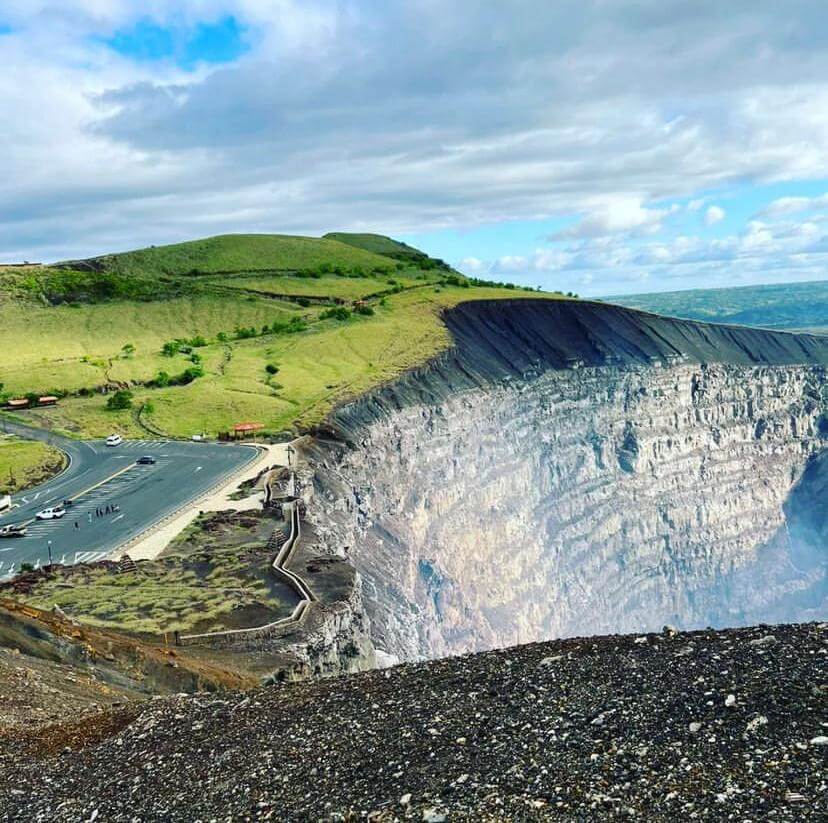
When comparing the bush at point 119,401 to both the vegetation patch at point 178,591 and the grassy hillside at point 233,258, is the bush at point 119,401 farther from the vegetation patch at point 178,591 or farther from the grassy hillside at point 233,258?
the grassy hillside at point 233,258

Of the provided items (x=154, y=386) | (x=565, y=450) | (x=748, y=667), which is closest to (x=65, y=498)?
(x=154, y=386)

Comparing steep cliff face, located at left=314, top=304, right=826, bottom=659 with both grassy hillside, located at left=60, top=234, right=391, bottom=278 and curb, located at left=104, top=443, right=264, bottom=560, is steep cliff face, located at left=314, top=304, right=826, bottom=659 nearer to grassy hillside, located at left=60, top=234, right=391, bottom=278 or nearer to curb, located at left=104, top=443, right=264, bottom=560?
curb, located at left=104, top=443, right=264, bottom=560

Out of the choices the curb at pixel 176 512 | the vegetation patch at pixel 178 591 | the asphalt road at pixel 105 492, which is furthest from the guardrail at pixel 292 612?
the asphalt road at pixel 105 492

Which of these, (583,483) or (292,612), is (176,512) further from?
(583,483)

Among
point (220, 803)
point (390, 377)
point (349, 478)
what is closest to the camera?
point (220, 803)

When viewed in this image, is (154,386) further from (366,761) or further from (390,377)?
(366,761)

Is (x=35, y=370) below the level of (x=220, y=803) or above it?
above

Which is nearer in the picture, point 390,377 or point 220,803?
point 220,803

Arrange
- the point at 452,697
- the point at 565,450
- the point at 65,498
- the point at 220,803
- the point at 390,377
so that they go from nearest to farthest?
the point at 220,803 < the point at 452,697 < the point at 65,498 < the point at 390,377 < the point at 565,450
